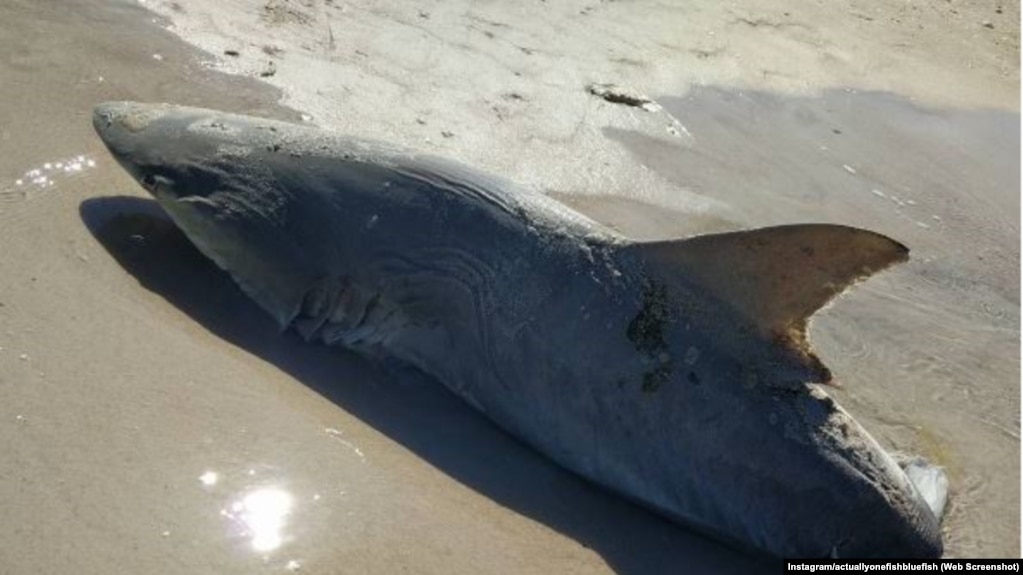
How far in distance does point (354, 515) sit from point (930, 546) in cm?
179

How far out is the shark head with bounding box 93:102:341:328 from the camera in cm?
485

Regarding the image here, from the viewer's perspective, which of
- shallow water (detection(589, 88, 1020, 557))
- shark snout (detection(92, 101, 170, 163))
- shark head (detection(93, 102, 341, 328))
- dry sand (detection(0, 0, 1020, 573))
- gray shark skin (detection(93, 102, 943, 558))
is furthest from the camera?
shark snout (detection(92, 101, 170, 163))

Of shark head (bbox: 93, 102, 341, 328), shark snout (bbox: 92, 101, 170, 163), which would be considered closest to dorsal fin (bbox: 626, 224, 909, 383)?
shark head (bbox: 93, 102, 341, 328)

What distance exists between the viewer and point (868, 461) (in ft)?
13.8

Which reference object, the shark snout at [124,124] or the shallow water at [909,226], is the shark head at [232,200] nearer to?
the shark snout at [124,124]

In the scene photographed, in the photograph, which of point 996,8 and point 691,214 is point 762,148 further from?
point 996,8

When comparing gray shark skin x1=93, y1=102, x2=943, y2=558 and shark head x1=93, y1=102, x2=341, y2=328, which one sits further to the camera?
shark head x1=93, y1=102, x2=341, y2=328

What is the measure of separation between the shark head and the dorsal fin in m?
1.34

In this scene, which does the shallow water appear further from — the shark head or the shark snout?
the shark snout

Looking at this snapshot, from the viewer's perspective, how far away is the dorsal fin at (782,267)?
398cm

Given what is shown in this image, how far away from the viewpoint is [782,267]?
13.4ft

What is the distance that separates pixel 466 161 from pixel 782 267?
8.75ft

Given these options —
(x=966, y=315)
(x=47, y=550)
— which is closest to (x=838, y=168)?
(x=966, y=315)

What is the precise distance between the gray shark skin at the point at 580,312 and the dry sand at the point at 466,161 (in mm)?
144
